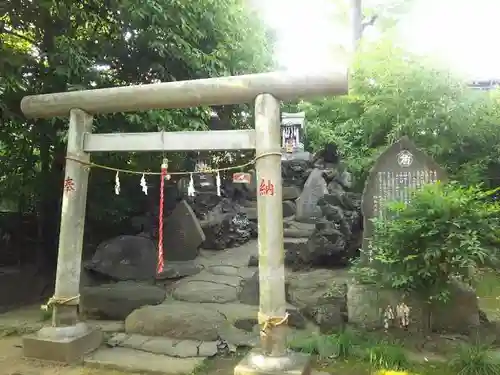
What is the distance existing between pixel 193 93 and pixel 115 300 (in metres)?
3.54

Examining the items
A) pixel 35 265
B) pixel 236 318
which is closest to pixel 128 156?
pixel 35 265

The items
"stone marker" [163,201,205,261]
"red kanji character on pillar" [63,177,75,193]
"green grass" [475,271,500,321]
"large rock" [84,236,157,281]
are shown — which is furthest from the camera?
"stone marker" [163,201,205,261]

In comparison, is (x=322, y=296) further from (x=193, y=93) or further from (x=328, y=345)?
(x=193, y=93)

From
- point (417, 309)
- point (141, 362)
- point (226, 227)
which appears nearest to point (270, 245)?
point (141, 362)

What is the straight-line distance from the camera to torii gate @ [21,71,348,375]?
3.97 meters

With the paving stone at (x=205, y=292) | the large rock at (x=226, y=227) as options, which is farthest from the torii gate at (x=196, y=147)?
the large rock at (x=226, y=227)

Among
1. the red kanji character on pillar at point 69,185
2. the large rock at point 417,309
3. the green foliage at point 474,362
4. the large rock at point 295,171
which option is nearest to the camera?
the green foliage at point 474,362

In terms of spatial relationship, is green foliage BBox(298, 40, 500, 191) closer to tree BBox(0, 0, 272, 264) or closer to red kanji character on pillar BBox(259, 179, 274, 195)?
tree BBox(0, 0, 272, 264)

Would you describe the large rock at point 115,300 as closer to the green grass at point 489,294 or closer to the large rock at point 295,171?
the green grass at point 489,294

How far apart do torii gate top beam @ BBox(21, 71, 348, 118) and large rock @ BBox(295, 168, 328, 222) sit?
7536mm

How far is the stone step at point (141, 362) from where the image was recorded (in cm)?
439

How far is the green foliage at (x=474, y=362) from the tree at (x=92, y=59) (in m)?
4.72

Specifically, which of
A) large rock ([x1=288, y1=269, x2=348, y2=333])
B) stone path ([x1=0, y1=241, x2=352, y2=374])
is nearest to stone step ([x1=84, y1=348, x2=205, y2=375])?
stone path ([x1=0, y1=241, x2=352, y2=374])

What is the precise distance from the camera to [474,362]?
13.1ft
